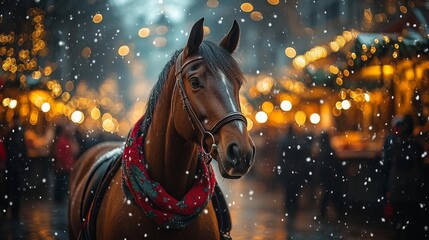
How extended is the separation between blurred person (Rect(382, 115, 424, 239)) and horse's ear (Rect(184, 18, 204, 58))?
6.36 metres

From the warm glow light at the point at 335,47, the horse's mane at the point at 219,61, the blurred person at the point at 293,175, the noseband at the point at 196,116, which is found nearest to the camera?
the noseband at the point at 196,116

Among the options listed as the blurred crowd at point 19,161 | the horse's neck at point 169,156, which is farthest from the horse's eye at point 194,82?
the blurred crowd at point 19,161

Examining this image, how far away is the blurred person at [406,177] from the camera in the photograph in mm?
10102

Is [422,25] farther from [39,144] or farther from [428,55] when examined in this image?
[39,144]

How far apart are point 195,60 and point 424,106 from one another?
1307cm

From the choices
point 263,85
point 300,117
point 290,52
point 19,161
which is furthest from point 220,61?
point 290,52

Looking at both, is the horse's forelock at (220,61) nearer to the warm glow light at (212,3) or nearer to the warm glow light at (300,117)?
the warm glow light at (300,117)

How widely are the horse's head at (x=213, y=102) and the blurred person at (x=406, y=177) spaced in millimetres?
6140

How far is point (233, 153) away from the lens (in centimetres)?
386

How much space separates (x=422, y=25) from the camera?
13.8 meters

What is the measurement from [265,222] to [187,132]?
8656 mm

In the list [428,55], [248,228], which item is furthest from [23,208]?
[428,55]

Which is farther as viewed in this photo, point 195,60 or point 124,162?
point 124,162

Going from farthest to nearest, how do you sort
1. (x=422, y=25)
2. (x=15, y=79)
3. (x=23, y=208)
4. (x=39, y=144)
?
1. (x=39, y=144)
2. (x=15, y=79)
3. (x=23, y=208)
4. (x=422, y=25)
